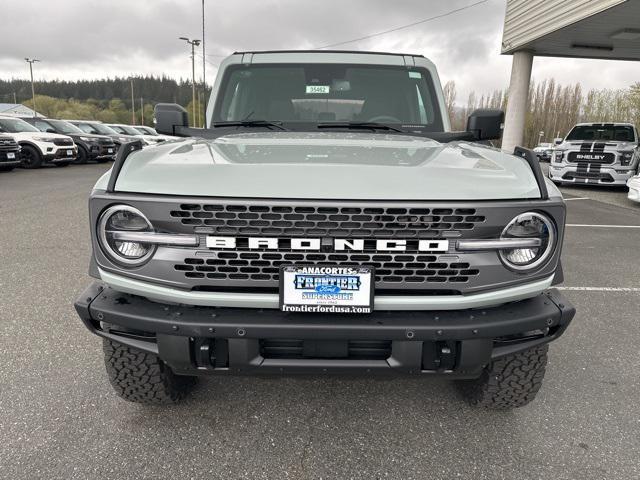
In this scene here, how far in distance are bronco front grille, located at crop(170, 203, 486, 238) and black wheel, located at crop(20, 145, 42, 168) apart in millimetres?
16622

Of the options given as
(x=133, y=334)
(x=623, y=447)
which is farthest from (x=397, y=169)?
(x=623, y=447)

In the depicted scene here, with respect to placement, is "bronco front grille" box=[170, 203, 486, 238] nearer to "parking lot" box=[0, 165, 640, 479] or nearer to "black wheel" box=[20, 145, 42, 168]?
"parking lot" box=[0, 165, 640, 479]

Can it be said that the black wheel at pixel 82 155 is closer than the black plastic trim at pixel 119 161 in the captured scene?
No

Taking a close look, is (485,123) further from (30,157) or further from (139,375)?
(30,157)

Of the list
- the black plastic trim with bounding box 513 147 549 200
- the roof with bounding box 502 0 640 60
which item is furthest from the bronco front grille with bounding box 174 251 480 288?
the roof with bounding box 502 0 640 60

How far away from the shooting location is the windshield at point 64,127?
1858cm

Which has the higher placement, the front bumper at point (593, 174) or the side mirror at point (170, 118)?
the side mirror at point (170, 118)

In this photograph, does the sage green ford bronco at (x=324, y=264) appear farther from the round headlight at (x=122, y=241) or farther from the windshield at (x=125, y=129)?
the windshield at (x=125, y=129)

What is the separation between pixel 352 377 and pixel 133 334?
35.7 inches

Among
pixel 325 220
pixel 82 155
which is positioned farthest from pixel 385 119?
pixel 82 155

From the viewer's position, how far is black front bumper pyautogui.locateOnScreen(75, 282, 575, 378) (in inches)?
70.1

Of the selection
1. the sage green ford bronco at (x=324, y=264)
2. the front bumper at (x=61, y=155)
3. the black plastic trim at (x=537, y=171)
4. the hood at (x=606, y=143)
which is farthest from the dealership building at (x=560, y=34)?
the front bumper at (x=61, y=155)

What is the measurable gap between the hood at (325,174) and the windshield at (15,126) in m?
16.1

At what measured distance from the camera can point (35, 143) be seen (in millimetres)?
15547
